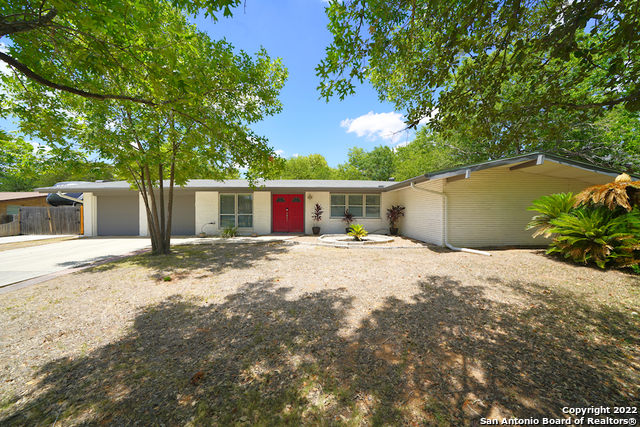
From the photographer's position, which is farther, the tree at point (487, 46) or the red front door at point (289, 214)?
the red front door at point (289, 214)

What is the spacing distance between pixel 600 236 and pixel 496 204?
355 centimetres

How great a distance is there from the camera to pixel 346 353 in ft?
7.94

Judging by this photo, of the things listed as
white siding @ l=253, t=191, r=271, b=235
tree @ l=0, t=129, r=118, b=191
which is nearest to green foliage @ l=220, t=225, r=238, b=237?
white siding @ l=253, t=191, r=271, b=235

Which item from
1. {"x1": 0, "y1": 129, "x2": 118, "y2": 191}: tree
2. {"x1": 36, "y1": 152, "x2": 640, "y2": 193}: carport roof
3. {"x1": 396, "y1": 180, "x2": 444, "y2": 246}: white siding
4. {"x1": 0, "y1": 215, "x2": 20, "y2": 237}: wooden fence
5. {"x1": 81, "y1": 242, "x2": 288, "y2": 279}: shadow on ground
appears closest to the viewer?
{"x1": 0, "y1": 129, "x2": 118, "y2": 191}: tree

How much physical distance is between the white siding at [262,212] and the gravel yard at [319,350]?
25.7ft

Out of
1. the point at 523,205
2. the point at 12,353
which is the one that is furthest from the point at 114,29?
the point at 523,205

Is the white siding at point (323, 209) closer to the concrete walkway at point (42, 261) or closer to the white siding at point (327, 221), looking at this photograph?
the white siding at point (327, 221)

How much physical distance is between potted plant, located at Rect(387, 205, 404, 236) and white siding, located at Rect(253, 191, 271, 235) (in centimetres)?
665

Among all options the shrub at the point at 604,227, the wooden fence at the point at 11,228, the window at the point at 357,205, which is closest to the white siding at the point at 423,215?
the window at the point at 357,205

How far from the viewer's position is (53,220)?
43.0 ft

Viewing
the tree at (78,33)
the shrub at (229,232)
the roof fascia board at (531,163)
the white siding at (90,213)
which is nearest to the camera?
the tree at (78,33)

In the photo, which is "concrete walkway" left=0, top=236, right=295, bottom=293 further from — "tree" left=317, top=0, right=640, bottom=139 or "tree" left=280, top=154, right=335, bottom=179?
"tree" left=280, top=154, right=335, bottom=179

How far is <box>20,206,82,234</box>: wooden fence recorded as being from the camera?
13.1 m

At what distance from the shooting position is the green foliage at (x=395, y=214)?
39.3ft
